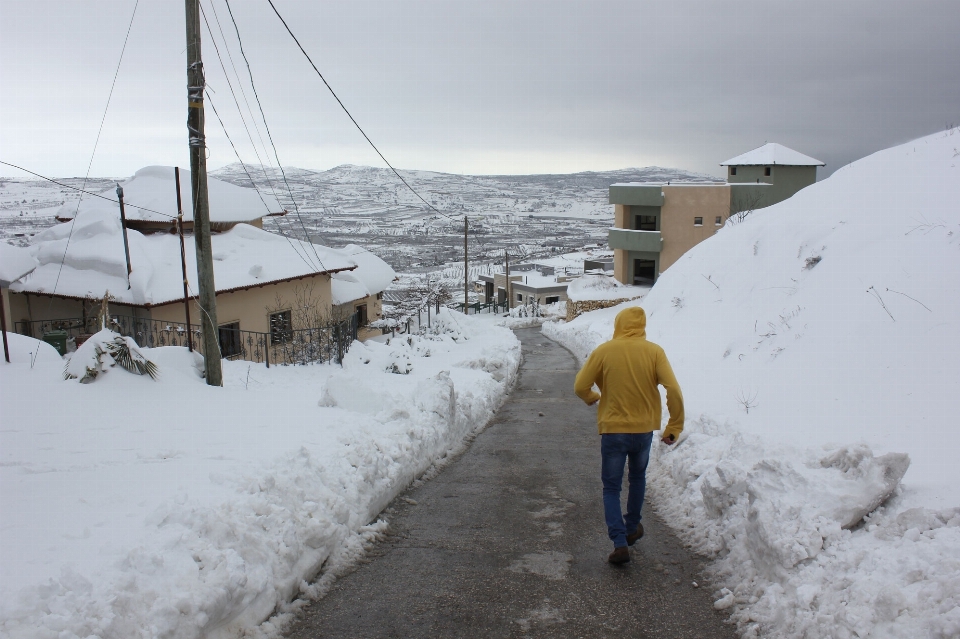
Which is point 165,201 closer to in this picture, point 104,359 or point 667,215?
point 104,359

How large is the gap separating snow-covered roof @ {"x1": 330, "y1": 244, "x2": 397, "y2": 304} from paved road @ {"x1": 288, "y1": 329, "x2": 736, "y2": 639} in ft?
66.0

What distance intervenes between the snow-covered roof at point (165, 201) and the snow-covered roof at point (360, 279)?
3.87m

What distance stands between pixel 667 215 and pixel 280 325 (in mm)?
28584

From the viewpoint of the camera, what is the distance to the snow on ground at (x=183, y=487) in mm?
3709

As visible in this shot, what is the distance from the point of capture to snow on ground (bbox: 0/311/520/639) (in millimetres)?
3709

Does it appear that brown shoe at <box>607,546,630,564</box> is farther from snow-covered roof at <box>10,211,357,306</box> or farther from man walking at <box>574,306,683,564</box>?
snow-covered roof at <box>10,211,357,306</box>

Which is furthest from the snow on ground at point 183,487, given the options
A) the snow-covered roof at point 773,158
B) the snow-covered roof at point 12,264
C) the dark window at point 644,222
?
the snow-covered roof at point 773,158

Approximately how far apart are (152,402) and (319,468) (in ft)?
9.52

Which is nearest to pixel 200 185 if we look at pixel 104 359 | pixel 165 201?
pixel 104 359

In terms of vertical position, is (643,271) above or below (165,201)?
below

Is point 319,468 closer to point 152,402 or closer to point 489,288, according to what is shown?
point 152,402

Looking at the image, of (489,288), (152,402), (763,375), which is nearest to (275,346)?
(152,402)

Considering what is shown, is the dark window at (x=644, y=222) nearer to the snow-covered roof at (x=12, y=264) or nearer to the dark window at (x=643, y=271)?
the dark window at (x=643, y=271)

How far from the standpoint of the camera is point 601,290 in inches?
1661
